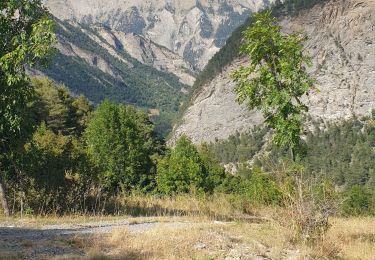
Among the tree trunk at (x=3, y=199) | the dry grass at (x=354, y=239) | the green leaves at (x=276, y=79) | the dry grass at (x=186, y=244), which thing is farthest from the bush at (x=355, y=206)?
the tree trunk at (x=3, y=199)

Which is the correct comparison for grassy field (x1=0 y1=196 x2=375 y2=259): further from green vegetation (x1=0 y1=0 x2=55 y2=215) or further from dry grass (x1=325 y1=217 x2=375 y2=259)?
green vegetation (x1=0 y1=0 x2=55 y2=215)

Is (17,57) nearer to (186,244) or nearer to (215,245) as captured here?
(186,244)

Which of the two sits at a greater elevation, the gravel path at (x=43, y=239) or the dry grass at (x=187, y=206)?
the dry grass at (x=187, y=206)

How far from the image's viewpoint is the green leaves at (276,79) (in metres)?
15.2

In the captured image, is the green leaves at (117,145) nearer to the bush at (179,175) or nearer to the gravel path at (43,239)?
the bush at (179,175)

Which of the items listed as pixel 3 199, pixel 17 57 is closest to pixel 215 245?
pixel 17 57

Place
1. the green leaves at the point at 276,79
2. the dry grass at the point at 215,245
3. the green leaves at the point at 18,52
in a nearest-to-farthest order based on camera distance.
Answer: the dry grass at the point at 215,245 < the green leaves at the point at 18,52 < the green leaves at the point at 276,79

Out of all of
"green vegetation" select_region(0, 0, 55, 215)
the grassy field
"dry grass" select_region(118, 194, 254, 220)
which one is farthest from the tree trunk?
"dry grass" select_region(118, 194, 254, 220)

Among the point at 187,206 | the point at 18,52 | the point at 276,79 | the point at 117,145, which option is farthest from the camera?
the point at 117,145

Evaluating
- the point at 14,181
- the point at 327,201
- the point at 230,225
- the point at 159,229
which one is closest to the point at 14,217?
the point at 14,181

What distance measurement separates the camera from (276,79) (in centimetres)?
1555

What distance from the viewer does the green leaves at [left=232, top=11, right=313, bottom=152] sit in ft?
49.9

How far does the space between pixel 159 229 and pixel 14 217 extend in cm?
652

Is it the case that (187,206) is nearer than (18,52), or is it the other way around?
(18,52)
